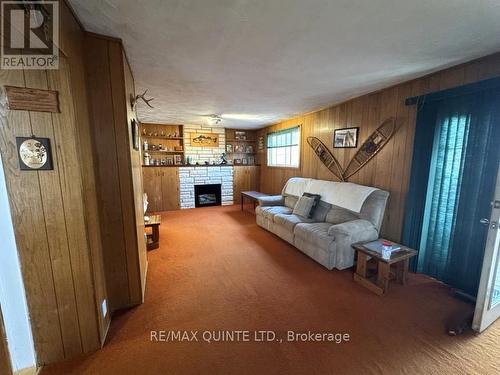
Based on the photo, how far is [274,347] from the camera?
1535 mm

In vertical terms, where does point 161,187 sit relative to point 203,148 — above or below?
below

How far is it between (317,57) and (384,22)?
0.59 m

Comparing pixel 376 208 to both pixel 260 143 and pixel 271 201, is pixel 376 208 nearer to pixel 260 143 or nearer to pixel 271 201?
pixel 271 201

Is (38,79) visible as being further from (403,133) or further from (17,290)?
(403,133)

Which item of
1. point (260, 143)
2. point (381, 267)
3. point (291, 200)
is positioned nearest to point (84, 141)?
point (381, 267)

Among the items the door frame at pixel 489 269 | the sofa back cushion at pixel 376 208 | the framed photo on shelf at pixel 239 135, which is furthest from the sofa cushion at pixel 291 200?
the framed photo on shelf at pixel 239 135

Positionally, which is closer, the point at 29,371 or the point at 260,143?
the point at 29,371

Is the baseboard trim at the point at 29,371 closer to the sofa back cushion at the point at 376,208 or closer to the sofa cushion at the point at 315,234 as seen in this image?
the sofa cushion at the point at 315,234

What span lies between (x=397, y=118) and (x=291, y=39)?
188 centimetres

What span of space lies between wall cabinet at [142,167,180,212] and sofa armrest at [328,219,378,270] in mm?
4351

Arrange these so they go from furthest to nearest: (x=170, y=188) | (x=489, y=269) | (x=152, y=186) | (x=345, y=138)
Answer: (x=170, y=188)
(x=152, y=186)
(x=345, y=138)
(x=489, y=269)

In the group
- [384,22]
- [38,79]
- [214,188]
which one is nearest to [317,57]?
[384,22]

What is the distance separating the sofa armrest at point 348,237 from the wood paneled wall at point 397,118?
46 cm

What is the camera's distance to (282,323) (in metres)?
1.75
